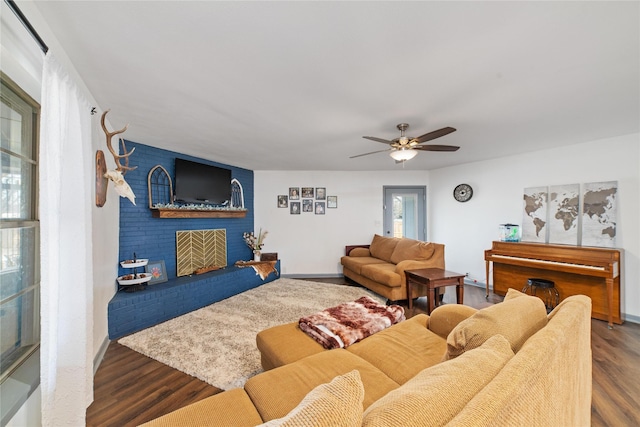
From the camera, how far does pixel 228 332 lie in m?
2.79

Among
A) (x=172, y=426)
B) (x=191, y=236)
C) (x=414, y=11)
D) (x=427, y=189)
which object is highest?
(x=414, y=11)

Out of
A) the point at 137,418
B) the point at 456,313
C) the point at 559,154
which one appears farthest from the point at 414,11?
the point at 559,154

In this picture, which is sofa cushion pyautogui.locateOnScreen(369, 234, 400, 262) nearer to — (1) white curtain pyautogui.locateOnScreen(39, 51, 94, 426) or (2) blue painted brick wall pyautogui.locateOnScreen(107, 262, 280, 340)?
(2) blue painted brick wall pyautogui.locateOnScreen(107, 262, 280, 340)

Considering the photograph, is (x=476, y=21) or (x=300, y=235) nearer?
(x=476, y=21)

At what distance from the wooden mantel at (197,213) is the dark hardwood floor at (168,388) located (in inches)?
66.7

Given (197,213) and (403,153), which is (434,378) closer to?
(403,153)

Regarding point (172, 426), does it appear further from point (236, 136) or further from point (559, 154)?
point (559, 154)

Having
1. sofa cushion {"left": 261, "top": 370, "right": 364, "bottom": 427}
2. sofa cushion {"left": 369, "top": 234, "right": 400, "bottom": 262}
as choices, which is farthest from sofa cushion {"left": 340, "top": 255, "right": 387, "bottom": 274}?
sofa cushion {"left": 261, "top": 370, "right": 364, "bottom": 427}

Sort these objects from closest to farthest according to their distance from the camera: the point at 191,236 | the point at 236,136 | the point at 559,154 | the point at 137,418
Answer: the point at 137,418 < the point at 236,136 < the point at 559,154 < the point at 191,236

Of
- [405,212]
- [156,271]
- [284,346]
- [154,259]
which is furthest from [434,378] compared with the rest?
[405,212]

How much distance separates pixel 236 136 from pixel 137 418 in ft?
9.26

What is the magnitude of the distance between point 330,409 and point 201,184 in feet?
14.0

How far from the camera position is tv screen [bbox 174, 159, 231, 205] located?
389 cm

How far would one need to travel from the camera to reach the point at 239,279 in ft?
14.3
